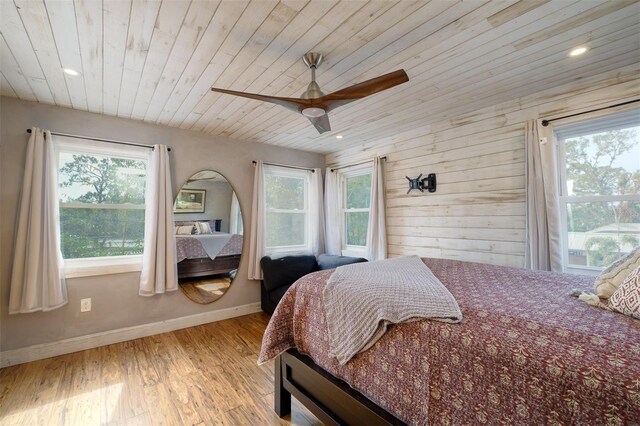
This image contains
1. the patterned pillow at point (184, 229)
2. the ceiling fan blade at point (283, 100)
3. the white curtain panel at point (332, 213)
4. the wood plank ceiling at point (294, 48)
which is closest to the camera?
the wood plank ceiling at point (294, 48)

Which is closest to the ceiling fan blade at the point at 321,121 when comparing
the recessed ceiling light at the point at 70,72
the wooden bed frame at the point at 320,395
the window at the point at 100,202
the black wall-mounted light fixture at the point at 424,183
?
the black wall-mounted light fixture at the point at 424,183

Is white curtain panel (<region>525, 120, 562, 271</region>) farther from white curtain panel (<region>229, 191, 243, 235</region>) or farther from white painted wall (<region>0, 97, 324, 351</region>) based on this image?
white curtain panel (<region>229, 191, 243, 235</region>)

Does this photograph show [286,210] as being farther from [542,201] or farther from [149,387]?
[542,201]

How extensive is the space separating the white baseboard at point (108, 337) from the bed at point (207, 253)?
520 millimetres

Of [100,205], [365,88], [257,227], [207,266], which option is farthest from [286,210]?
[365,88]

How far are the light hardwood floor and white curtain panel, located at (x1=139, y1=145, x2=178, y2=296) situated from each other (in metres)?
0.62

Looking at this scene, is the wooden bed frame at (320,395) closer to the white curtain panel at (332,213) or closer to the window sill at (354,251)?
the window sill at (354,251)

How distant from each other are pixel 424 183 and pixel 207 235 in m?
2.68

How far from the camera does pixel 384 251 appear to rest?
3.51 metres

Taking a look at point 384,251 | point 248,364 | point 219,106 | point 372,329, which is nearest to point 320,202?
point 384,251

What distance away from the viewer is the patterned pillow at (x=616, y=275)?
4.29 feet

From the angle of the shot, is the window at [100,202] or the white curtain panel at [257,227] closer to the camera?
the window at [100,202]

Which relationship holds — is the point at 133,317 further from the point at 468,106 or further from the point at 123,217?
the point at 468,106

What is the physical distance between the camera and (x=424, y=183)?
3188 millimetres
